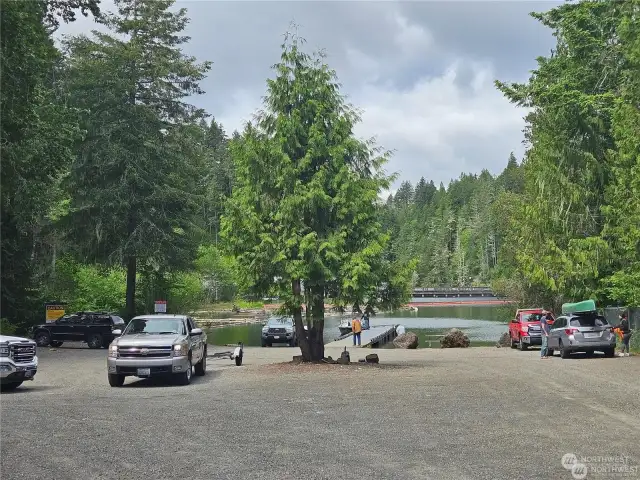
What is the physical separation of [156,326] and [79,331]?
18.9 metres

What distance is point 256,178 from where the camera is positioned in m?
24.9

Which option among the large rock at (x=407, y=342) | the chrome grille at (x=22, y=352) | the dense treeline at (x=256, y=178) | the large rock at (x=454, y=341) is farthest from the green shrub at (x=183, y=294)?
the chrome grille at (x=22, y=352)

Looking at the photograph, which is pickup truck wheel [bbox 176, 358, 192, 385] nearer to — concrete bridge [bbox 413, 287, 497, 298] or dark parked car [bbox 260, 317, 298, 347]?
dark parked car [bbox 260, 317, 298, 347]

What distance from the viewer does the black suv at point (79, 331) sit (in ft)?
121

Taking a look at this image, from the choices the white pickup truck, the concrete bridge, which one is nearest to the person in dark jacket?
the white pickup truck

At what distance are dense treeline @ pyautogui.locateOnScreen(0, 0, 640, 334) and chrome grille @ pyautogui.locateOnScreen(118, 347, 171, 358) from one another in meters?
6.05

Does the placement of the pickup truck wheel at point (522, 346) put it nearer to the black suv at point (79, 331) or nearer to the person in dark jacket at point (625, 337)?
the person in dark jacket at point (625, 337)

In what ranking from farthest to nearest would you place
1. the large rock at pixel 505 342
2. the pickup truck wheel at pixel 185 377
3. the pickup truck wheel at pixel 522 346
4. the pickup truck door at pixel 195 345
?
the large rock at pixel 505 342
the pickup truck wheel at pixel 522 346
the pickup truck door at pixel 195 345
the pickup truck wheel at pixel 185 377

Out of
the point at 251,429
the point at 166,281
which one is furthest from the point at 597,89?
the point at 251,429

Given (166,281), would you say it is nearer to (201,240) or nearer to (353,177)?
(201,240)

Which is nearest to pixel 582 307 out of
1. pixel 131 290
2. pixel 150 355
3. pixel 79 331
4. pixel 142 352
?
pixel 150 355

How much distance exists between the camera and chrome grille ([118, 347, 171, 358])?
1822cm

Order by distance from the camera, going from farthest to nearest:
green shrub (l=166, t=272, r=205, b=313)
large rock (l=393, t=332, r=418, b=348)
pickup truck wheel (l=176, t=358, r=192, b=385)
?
1. green shrub (l=166, t=272, r=205, b=313)
2. large rock (l=393, t=332, r=418, b=348)
3. pickup truck wheel (l=176, t=358, r=192, b=385)

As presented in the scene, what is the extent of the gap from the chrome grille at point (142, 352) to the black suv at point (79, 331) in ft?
62.8
